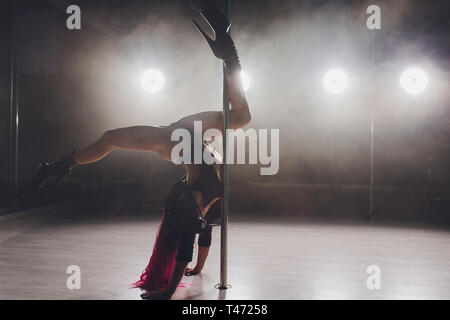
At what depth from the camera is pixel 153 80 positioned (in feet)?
17.6

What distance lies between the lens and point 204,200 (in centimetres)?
246

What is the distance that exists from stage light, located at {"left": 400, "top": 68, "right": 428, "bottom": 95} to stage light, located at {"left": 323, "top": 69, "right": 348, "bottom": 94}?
2.21 feet

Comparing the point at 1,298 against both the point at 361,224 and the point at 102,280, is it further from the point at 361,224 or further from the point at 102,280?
the point at 361,224

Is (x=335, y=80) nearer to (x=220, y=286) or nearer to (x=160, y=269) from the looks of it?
(x=220, y=286)

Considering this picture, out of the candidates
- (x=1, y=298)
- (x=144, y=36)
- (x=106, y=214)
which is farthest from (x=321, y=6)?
(x=1, y=298)

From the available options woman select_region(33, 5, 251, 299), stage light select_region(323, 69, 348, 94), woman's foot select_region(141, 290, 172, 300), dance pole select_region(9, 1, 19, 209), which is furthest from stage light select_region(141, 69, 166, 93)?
woman's foot select_region(141, 290, 172, 300)

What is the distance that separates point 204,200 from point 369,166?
3.98 m

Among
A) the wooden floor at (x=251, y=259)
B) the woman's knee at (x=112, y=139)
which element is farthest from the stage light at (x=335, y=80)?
the woman's knee at (x=112, y=139)

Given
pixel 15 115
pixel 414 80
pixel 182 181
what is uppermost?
pixel 414 80

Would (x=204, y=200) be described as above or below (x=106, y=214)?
above

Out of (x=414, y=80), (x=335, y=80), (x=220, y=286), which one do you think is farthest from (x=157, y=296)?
(x=414, y=80)

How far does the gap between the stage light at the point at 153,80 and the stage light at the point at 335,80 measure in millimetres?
2003

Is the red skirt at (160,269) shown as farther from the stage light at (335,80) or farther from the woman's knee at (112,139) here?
the stage light at (335,80)

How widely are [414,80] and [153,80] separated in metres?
3.07
